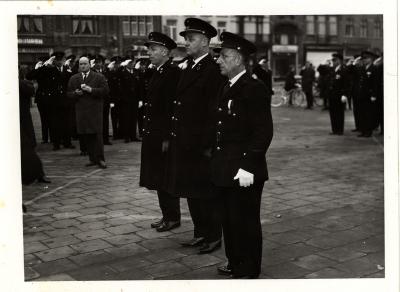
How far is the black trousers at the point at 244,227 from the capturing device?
3.94 meters

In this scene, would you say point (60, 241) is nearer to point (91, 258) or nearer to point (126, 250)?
point (91, 258)

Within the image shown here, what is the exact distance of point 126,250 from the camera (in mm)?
4746

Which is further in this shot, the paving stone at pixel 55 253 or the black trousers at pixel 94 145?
the black trousers at pixel 94 145

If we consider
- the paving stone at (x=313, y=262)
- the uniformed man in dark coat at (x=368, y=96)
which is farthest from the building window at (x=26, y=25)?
the uniformed man in dark coat at (x=368, y=96)

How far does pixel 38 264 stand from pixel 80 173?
3.79 metres

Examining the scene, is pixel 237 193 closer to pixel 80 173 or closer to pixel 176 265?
pixel 176 265

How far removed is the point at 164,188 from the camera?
5012 mm

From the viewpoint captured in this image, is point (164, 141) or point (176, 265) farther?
point (164, 141)

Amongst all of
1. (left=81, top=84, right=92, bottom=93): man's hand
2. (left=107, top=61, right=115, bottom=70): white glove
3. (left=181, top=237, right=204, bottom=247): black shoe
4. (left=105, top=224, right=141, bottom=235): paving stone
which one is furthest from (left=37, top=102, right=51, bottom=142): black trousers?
(left=181, top=237, right=204, bottom=247): black shoe

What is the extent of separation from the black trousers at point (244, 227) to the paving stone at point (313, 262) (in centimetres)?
46

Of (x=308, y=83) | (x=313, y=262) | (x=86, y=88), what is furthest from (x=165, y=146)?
(x=308, y=83)

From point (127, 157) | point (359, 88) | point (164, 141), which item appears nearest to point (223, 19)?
point (359, 88)

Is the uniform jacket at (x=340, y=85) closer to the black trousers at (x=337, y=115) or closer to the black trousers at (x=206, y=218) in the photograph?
the black trousers at (x=337, y=115)

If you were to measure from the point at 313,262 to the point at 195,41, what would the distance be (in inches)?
77.7
